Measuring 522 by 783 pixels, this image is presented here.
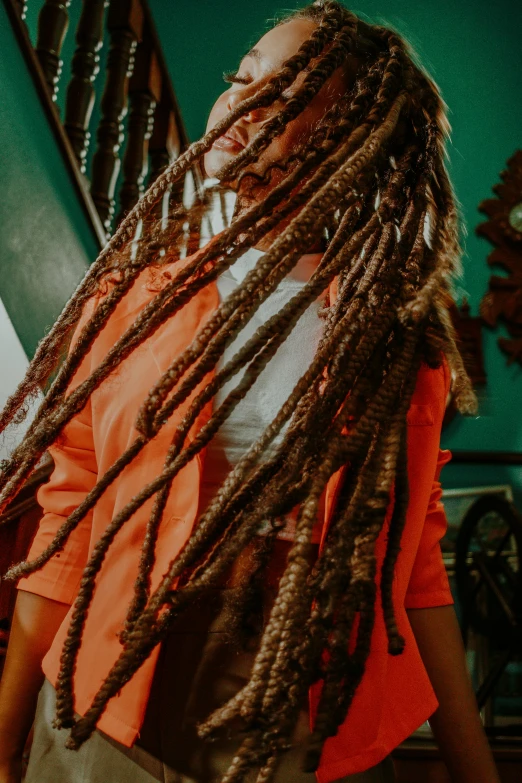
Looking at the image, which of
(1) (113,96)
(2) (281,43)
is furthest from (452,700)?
(1) (113,96)

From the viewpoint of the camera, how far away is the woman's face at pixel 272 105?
67cm

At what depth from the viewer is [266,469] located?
1.73ft

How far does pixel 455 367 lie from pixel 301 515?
0.21 meters

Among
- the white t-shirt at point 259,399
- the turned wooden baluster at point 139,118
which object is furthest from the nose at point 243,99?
the turned wooden baluster at point 139,118

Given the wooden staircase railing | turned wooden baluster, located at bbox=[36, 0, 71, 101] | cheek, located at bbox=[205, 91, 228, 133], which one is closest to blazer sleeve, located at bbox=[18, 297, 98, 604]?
cheek, located at bbox=[205, 91, 228, 133]

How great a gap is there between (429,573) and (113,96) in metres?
1.75

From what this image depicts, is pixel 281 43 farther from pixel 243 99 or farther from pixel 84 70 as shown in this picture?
pixel 84 70

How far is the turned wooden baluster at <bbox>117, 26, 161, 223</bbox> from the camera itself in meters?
1.98

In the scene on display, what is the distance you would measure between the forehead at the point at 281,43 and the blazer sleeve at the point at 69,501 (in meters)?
0.36

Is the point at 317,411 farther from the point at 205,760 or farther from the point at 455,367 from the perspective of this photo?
the point at 205,760

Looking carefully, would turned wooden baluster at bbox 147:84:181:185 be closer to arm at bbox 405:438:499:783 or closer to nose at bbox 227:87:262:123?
nose at bbox 227:87:262:123

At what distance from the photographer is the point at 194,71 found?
2.71 m

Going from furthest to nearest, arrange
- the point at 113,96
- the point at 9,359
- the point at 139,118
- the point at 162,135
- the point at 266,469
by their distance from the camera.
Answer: the point at 162,135 < the point at 139,118 < the point at 113,96 < the point at 9,359 < the point at 266,469

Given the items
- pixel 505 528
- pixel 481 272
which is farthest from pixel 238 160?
pixel 481 272
